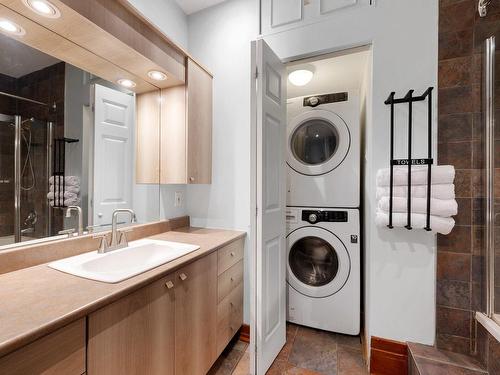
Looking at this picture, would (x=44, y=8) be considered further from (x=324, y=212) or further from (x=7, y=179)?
(x=324, y=212)

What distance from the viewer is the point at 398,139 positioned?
4.49 feet

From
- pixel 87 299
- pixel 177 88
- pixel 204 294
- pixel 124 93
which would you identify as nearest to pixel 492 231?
pixel 204 294

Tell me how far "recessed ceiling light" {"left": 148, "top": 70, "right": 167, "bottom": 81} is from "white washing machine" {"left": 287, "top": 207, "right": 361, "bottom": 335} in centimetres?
136

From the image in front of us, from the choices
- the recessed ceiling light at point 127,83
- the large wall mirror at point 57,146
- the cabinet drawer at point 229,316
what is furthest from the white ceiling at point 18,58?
the cabinet drawer at point 229,316

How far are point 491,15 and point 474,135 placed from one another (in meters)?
0.60

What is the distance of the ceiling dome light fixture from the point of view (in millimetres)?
912

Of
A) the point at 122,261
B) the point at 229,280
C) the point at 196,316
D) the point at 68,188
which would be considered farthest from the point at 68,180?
the point at 229,280

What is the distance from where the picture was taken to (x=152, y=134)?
1707 millimetres

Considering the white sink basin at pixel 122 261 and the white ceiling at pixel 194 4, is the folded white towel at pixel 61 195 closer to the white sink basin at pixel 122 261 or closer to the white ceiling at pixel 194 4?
the white sink basin at pixel 122 261

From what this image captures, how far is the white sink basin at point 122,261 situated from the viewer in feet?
3.01

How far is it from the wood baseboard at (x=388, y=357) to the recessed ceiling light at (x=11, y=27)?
95.4 inches

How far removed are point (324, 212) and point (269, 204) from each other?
611 mm

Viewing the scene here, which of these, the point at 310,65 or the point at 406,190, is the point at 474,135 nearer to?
the point at 406,190

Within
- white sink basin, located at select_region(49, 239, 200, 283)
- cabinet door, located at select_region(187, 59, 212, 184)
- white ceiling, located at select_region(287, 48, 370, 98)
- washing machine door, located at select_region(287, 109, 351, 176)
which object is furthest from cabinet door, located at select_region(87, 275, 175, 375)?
white ceiling, located at select_region(287, 48, 370, 98)
